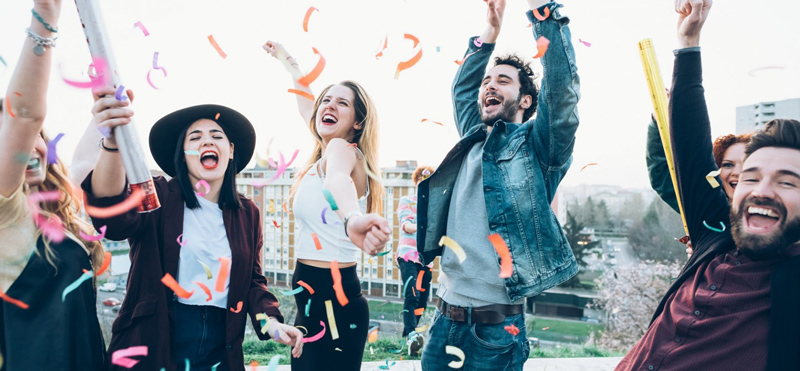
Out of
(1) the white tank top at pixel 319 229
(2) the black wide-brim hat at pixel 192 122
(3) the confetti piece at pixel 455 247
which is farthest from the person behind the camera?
(1) the white tank top at pixel 319 229

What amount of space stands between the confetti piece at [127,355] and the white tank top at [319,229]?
0.78m

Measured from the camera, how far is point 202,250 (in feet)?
6.66

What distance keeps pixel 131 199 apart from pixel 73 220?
0.42 m

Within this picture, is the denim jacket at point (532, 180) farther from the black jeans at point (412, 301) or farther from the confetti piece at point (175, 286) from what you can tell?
the black jeans at point (412, 301)

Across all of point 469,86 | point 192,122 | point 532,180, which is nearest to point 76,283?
point 192,122

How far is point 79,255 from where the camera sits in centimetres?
182

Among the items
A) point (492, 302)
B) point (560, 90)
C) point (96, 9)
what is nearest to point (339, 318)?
point (492, 302)

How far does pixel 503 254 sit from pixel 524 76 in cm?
91

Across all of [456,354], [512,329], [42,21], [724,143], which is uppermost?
[42,21]

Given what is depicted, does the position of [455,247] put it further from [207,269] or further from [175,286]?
[175,286]

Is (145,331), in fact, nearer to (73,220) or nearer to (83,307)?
(83,307)

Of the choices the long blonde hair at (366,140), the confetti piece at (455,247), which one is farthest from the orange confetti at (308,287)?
the confetti piece at (455,247)

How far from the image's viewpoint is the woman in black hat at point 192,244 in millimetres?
1812

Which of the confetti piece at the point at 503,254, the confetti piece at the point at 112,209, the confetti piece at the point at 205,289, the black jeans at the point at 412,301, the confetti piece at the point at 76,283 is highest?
the confetti piece at the point at 112,209
